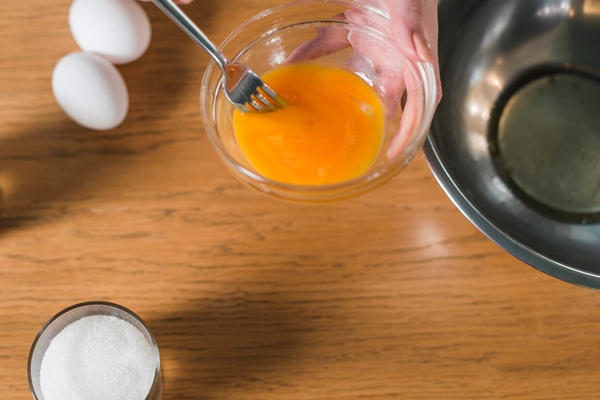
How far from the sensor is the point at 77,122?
0.97 metres

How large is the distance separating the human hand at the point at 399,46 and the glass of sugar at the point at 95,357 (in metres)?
0.42

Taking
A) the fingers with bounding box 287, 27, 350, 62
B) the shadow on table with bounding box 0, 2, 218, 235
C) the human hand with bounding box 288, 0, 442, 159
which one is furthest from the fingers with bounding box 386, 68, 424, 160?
the shadow on table with bounding box 0, 2, 218, 235

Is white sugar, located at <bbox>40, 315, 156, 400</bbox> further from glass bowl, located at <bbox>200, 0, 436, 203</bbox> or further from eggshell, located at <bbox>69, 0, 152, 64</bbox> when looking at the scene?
eggshell, located at <bbox>69, 0, 152, 64</bbox>

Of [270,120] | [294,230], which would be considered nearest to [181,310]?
[294,230]

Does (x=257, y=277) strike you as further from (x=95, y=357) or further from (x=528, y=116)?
(x=528, y=116)

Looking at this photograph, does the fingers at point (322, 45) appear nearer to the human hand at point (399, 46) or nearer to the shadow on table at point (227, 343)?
the human hand at point (399, 46)

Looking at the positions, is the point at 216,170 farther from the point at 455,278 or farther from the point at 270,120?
the point at 455,278

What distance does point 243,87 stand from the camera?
2.68 feet

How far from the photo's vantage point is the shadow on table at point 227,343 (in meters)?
0.86

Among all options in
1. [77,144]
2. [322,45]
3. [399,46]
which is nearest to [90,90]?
[77,144]

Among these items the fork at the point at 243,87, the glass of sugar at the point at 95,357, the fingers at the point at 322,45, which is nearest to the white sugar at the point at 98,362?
the glass of sugar at the point at 95,357

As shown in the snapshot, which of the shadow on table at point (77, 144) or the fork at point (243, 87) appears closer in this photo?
the fork at point (243, 87)

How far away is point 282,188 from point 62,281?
0.40 metres

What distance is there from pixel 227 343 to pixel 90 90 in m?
0.43
